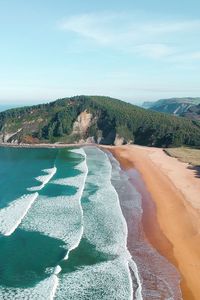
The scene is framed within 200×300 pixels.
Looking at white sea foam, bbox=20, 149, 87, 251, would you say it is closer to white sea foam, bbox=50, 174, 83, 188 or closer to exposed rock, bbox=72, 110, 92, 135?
white sea foam, bbox=50, 174, 83, 188

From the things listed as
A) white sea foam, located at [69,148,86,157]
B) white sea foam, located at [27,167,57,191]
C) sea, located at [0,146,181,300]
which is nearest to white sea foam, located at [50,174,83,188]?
sea, located at [0,146,181,300]

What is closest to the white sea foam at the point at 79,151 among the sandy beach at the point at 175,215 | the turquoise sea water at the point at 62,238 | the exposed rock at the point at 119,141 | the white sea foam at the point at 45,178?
the exposed rock at the point at 119,141

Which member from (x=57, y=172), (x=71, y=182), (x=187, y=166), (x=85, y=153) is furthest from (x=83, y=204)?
(x=85, y=153)

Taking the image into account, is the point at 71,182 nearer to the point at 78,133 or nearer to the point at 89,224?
the point at 89,224

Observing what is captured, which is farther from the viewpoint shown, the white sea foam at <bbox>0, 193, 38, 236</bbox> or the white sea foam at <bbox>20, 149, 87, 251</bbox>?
the white sea foam at <bbox>0, 193, 38, 236</bbox>

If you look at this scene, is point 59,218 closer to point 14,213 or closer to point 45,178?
point 14,213

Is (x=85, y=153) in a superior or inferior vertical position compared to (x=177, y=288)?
inferior

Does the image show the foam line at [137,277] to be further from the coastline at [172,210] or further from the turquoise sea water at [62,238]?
the coastline at [172,210]
